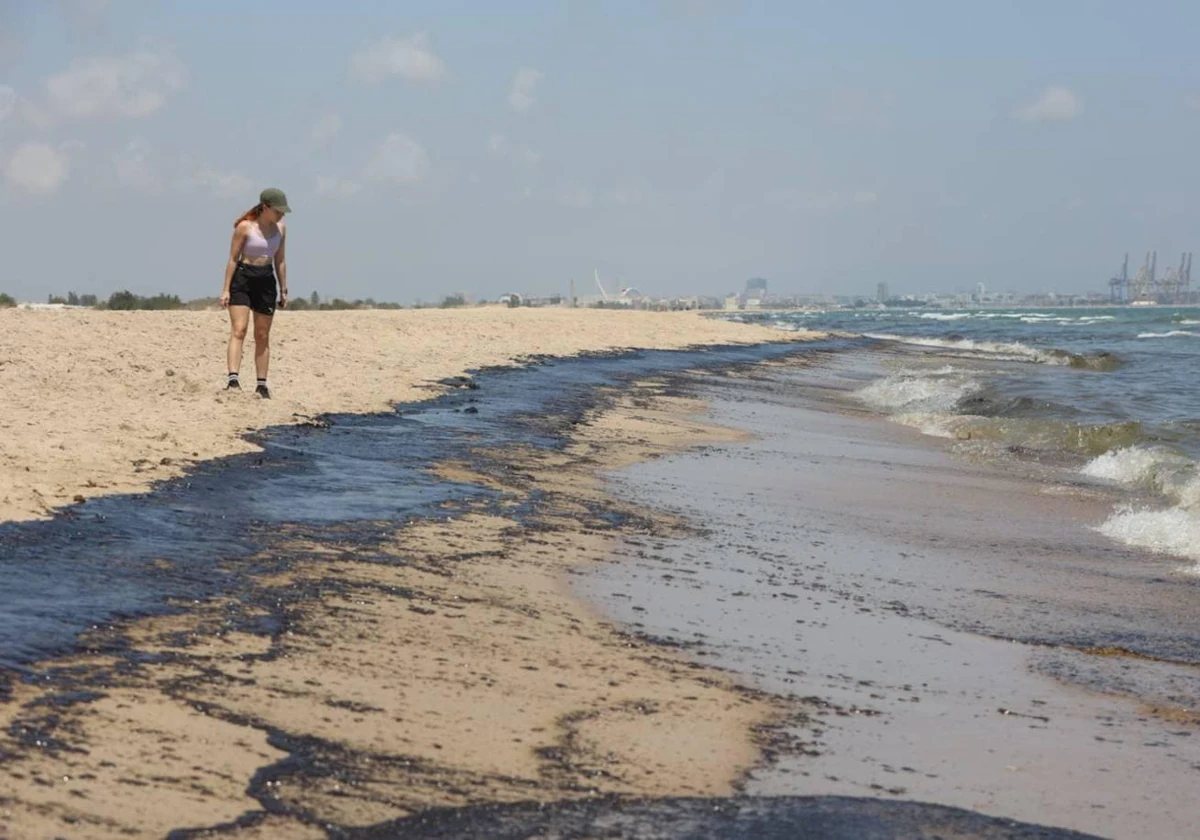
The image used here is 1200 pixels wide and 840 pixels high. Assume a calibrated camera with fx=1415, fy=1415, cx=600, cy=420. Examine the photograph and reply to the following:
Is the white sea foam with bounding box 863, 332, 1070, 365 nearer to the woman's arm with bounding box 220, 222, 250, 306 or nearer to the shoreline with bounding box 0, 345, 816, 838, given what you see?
the woman's arm with bounding box 220, 222, 250, 306

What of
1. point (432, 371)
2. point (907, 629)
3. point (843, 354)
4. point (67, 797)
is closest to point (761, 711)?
point (907, 629)

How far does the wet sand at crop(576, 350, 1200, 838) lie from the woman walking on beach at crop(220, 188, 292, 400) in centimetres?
345

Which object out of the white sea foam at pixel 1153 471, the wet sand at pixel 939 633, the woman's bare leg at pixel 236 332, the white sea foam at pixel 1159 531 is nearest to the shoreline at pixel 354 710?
the wet sand at pixel 939 633

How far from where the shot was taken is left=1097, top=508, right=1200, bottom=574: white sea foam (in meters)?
7.69

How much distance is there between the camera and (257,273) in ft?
36.5

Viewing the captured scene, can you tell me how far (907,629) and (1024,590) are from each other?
1260mm

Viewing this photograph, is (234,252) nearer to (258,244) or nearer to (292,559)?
(258,244)

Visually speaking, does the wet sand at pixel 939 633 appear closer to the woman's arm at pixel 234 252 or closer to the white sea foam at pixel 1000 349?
the woman's arm at pixel 234 252

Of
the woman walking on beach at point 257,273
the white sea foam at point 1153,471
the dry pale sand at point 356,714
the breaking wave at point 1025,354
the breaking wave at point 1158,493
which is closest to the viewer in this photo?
the dry pale sand at point 356,714

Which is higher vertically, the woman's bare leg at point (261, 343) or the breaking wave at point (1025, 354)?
the woman's bare leg at point (261, 343)

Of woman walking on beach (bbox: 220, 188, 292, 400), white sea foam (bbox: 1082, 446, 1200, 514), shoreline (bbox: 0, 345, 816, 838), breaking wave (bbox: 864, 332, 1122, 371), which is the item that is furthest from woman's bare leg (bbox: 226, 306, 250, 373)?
breaking wave (bbox: 864, 332, 1122, 371)

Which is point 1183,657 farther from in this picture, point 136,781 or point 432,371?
point 432,371

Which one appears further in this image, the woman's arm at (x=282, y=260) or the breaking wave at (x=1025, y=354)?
the breaking wave at (x=1025, y=354)

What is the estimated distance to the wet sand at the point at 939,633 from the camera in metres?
3.51
